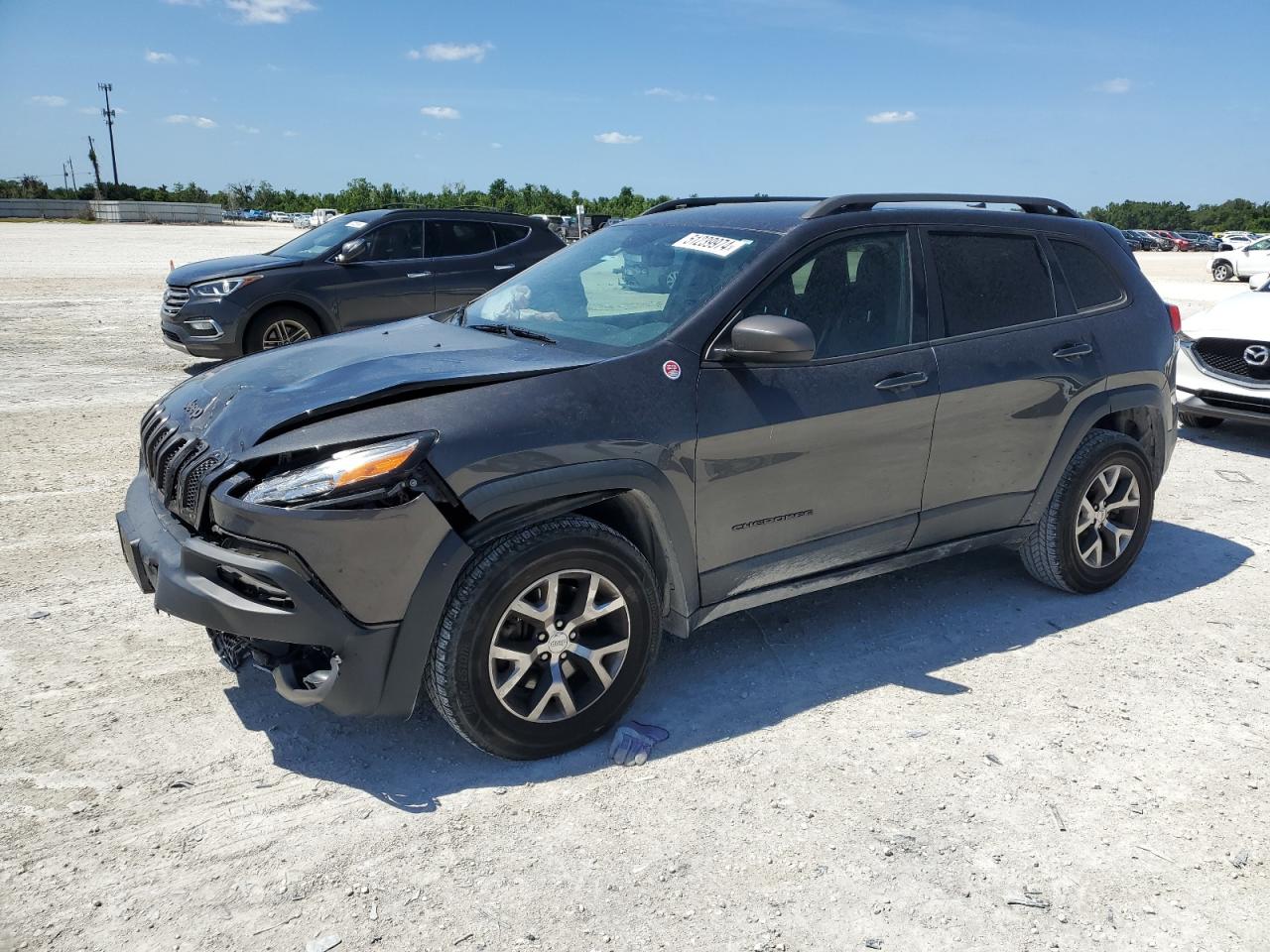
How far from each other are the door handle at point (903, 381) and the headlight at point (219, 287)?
25.4ft

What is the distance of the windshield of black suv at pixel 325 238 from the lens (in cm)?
1041

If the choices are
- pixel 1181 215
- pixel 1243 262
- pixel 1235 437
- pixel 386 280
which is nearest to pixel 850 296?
pixel 1235 437

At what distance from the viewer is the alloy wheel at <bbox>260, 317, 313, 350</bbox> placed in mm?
10008

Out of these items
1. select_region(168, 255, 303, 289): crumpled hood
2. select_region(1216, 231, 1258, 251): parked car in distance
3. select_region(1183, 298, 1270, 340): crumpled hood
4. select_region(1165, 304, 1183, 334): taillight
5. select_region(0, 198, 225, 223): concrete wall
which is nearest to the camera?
select_region(1165, 304, 1183, 334): taillight

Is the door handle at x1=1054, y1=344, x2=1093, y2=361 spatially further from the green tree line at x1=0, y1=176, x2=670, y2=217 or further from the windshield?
the green tree line at x1=0, y1=176, x2=670, y2=217

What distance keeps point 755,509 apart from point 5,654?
297cm

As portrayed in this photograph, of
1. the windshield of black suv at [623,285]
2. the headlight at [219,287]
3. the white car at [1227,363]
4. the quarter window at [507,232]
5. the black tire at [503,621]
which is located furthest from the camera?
the quarter window at [507,232]

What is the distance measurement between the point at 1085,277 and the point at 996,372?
0.94 m

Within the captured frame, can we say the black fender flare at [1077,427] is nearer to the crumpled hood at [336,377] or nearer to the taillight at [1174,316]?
the taillight at [1174,316]

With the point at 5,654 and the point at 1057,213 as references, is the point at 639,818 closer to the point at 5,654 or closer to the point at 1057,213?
the point at 5,654

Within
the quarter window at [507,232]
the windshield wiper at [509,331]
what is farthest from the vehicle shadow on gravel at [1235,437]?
the quarter window at [507,232]

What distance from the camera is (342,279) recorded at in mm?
10203

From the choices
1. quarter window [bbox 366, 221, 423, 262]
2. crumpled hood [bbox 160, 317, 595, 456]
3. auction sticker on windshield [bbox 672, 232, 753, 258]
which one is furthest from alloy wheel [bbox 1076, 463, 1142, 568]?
quarter window [bbox 366, 221, 423, 262]

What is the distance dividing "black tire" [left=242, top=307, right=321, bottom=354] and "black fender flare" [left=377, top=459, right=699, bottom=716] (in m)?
7.54
